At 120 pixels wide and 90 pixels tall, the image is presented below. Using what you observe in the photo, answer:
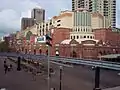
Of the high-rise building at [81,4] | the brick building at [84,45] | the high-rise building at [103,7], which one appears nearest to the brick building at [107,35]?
the brick building at [84,45]

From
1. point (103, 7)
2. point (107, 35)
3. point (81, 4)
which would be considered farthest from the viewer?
point (81, 4)

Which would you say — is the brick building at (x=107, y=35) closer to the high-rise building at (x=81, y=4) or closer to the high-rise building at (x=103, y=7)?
the high-rise building at (x=103, y=7)

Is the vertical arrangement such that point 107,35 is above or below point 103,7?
below

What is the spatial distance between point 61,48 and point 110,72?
203 feet

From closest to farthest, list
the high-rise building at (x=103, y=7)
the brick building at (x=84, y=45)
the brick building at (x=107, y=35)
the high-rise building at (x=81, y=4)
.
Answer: the brick building at (x=84, y=45) < the brick building at (x=107, y=35) < the high-rise building at (x=103, y=7) < the high-rise building at (x=81, y=4)

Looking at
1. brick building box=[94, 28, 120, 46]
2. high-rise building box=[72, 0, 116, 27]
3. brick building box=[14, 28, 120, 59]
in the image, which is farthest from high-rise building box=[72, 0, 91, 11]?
brick building box=[14, 28, 120, 59]

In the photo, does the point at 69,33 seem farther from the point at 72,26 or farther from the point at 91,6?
the point at 91,6

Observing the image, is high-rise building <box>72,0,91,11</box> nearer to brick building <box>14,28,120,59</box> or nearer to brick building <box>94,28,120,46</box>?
brick building <box>94,28,120,46</box>

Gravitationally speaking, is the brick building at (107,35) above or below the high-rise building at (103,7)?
below

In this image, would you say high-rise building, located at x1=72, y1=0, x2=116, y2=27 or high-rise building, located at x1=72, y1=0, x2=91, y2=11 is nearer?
high-rise building, located at x1=72, y1=0, x2=116, y2=27

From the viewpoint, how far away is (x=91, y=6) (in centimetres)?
17438

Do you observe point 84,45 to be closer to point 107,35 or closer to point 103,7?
point 107,35

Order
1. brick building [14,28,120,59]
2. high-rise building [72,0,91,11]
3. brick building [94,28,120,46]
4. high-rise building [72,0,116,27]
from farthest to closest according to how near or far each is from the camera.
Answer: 1. high-rise building [72,0,91,11]
2. high-rise building [72,0,116,27]
3. brick building [94,28,120,46]
4. brick building [14,28,120,59]

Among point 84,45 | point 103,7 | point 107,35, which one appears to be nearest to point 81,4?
point 103,7
